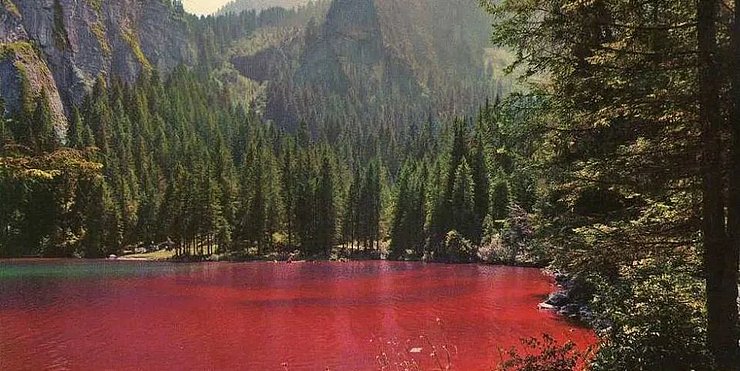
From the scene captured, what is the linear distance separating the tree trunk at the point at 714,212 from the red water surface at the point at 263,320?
8930 mm

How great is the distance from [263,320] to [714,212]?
2711 centimetres

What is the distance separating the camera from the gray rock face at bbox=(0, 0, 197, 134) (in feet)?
457

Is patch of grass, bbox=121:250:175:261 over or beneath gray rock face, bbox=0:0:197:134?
beneath

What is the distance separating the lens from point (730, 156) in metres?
8.73

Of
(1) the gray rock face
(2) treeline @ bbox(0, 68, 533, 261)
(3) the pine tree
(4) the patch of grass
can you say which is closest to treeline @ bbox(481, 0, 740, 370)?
(2) treeline @ bbox(0, 68, 533, 261)

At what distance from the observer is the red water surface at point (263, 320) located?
23422 mm

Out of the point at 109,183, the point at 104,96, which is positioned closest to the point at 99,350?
the point at 109,183

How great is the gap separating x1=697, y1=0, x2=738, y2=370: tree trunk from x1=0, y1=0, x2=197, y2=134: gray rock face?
494 feet

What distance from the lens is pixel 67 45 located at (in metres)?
162

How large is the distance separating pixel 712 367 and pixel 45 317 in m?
35.3

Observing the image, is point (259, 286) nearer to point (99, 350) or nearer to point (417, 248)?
point (99, 350)

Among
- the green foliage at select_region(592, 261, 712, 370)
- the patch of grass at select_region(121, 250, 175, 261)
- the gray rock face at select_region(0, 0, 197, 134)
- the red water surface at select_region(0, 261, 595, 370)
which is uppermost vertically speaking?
the gray rock face at select_region(0, 0, 197, 134)

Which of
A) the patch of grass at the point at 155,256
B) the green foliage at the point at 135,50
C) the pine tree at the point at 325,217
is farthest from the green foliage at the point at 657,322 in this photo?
the green foliage at the point at 135,50

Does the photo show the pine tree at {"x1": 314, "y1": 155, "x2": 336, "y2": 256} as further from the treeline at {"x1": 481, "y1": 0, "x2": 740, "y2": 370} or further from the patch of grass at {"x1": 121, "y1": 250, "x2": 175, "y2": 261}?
the treeline at {"x1": 481, "y1": 0, "x2": 740, "y2": 370}
